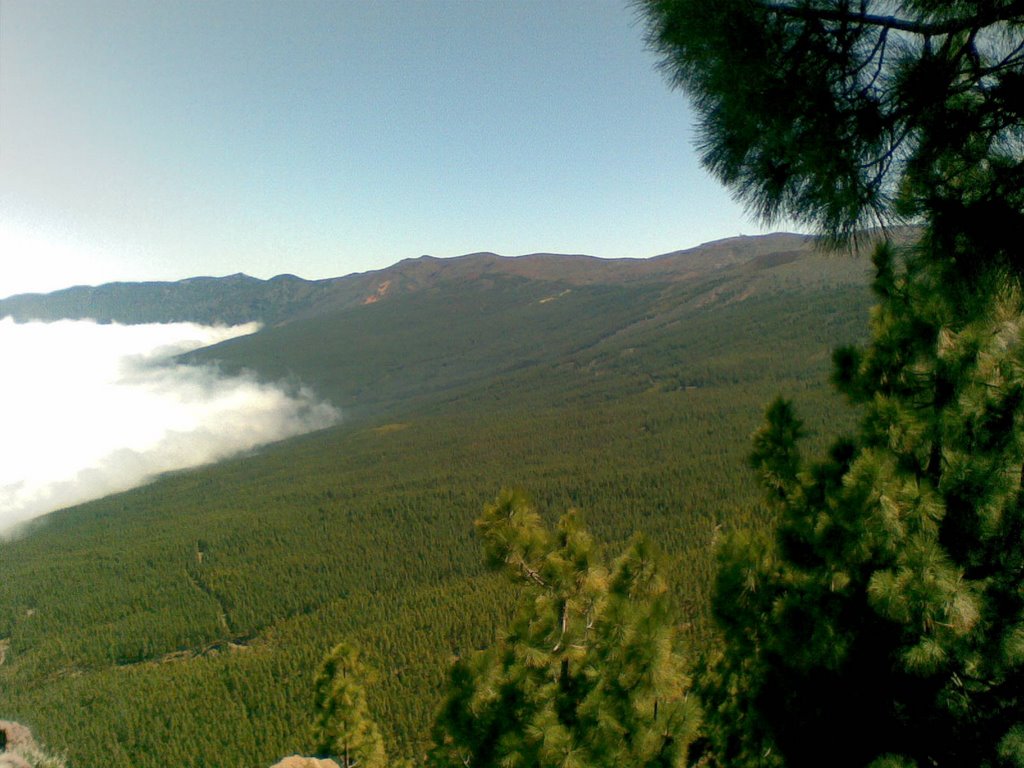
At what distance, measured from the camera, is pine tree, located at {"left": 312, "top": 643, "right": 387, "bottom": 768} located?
A: 1683 cm

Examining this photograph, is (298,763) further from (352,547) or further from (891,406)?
(352,547)

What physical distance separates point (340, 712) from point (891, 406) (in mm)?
17650

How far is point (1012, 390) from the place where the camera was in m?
3.81

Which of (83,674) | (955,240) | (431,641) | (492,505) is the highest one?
(955,240)

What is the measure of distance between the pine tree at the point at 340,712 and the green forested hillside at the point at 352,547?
782 cm

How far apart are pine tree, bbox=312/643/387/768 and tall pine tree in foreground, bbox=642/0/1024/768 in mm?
13224

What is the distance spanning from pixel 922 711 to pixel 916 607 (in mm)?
1503

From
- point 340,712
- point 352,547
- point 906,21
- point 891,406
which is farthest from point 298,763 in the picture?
point 352,547

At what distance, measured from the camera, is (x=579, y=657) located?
204 inches

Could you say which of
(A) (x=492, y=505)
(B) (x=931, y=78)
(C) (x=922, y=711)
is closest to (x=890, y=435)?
(C) (x=922, y=711)

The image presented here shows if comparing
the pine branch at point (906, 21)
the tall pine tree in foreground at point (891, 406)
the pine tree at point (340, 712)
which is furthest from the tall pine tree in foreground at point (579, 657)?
the pine tree at point (340, 712)

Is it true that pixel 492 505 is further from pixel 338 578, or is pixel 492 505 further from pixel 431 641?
pixel 338 578

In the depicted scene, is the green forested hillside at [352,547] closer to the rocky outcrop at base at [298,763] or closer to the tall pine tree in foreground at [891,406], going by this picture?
the rocky outcrop at base at [298,763]

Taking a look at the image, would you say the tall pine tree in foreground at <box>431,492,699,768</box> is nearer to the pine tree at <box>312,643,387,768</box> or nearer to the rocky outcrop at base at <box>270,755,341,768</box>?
the rocky outcrop at base at <box>270,755,341,768</box>
